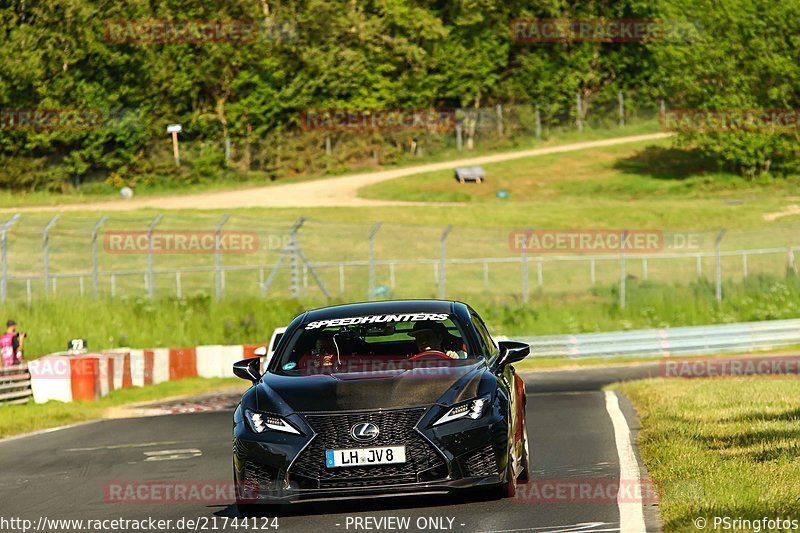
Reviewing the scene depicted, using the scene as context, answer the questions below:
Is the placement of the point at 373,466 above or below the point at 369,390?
below

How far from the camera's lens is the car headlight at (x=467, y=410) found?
9.70m

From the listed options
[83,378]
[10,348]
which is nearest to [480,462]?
[83,378]

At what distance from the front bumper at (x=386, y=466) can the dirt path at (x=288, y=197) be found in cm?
4948

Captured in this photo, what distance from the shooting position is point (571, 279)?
4494cm

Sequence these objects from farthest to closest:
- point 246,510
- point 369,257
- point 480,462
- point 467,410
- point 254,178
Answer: point 254,178, point 369,257, point 246,510, point 467,410, point 480,462

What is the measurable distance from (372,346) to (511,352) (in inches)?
39.3

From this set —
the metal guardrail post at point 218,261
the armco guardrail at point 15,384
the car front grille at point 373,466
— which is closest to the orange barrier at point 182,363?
the metal guardrail post at point 218,261

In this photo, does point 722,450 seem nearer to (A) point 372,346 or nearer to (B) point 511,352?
(B) point 511,352

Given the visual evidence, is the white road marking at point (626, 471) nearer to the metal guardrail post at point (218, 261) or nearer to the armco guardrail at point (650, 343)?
the armco guardrail at point (650, 343)

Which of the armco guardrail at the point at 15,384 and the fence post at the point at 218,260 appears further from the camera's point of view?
the fence post at the point at 218,260

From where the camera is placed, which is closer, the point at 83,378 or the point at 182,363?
the point at 83,378

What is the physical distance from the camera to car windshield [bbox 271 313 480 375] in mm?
10664

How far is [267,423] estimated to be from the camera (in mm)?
9883

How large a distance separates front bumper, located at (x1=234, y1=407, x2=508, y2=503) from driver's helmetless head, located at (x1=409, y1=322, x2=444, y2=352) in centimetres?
131
